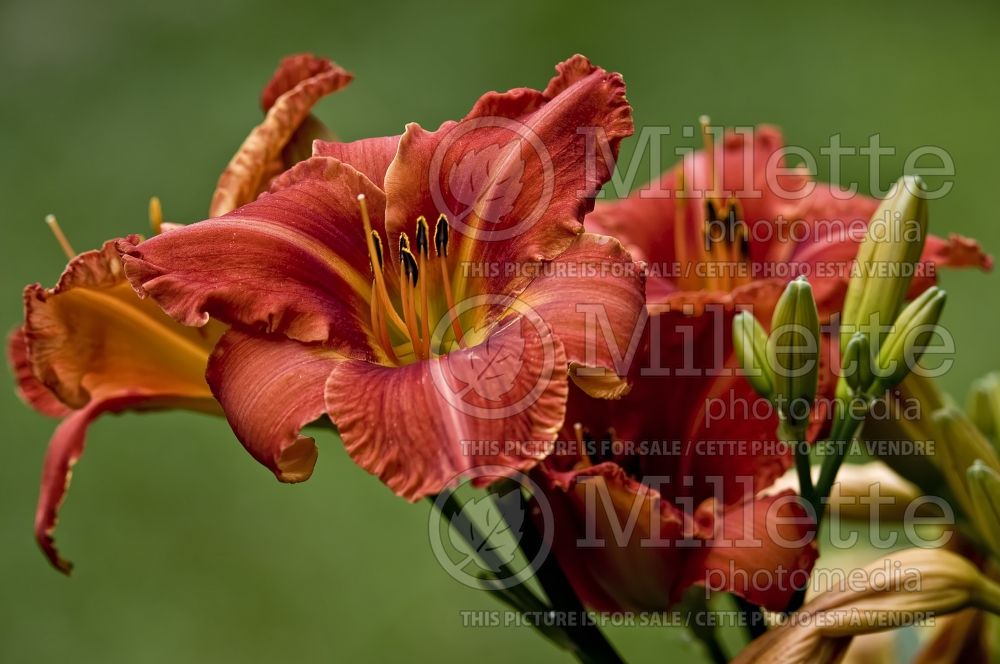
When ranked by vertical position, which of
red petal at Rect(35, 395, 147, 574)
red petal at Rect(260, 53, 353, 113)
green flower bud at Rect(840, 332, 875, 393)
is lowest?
red petal at Rect(35, 395, 147, 574)

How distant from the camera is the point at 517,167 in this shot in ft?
1.69

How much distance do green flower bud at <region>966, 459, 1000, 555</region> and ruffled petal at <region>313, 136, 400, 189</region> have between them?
11.7 inches

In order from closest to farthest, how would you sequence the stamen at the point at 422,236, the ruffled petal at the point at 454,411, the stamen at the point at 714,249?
the ruffled petal at the point at 454,411, the stamen at the point at 422,236, the stamen at the point at 714,249

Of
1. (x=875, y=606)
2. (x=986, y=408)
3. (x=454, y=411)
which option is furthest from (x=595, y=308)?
(x=986, y=408)

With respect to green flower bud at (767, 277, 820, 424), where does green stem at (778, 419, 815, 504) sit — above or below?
below

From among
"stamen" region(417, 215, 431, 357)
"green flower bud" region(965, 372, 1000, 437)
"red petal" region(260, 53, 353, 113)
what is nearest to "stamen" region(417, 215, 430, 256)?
"stamen" region(417, 215, 431, 357)

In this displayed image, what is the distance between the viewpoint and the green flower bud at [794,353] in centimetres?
→ 51

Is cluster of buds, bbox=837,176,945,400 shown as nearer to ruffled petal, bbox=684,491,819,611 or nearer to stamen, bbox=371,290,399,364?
ruffled petal, bbox=684,491,819,611

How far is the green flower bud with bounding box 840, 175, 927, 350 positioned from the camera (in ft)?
1.73

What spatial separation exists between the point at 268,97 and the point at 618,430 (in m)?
0.24

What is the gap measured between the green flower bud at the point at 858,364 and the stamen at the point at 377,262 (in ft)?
0.64

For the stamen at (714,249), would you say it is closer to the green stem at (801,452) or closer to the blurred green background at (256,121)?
the green stem at (801,452)

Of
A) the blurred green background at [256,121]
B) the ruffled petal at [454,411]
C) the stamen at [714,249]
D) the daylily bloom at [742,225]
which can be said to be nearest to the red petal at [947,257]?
the daylily bloom at [742,225]

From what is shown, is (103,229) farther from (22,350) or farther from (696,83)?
(22,350)
